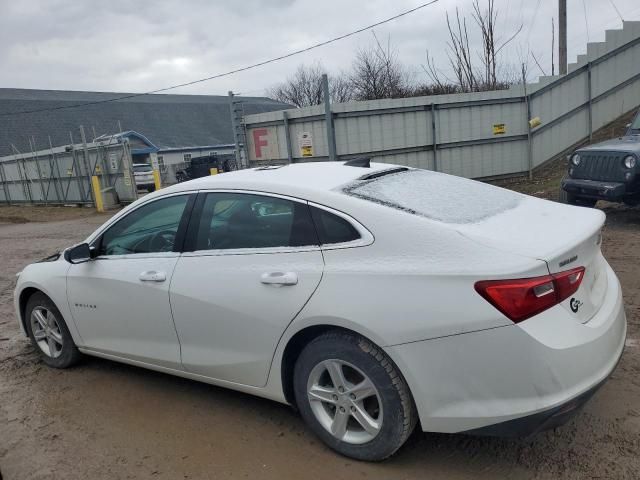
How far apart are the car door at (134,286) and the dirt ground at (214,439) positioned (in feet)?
1.16

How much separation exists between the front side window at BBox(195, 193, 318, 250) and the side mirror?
3.32 feet

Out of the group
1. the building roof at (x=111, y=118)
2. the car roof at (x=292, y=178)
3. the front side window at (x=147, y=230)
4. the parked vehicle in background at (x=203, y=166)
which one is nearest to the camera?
the car roof at (x=292, y=178)

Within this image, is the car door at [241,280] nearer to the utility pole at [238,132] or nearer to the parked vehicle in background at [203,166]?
the utility pole at [238,132]

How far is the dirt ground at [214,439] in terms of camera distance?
8.98ft

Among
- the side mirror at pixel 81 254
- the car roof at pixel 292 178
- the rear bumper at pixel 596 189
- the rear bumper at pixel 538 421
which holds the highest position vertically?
the car roof at pixel 292 178

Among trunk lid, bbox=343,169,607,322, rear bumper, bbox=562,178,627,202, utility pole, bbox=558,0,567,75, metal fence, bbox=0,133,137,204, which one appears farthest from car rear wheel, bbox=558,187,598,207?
metal fence, bbox=0,133,137,204

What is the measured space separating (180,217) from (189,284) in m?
0.52

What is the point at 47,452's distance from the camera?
3.17 meters

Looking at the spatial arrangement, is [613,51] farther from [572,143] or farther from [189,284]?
[189,284]

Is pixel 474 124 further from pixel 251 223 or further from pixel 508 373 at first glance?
pixel 508 373

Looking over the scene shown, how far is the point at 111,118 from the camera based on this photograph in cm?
4662

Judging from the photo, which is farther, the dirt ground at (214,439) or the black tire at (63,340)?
the black tire at (63,340)

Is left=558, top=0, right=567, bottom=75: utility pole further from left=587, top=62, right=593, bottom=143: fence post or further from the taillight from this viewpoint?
the taillight

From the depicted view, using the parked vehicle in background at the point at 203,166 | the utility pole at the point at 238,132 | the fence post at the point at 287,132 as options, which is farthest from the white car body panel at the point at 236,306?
the parked vehicle in background at the point at 203,166
